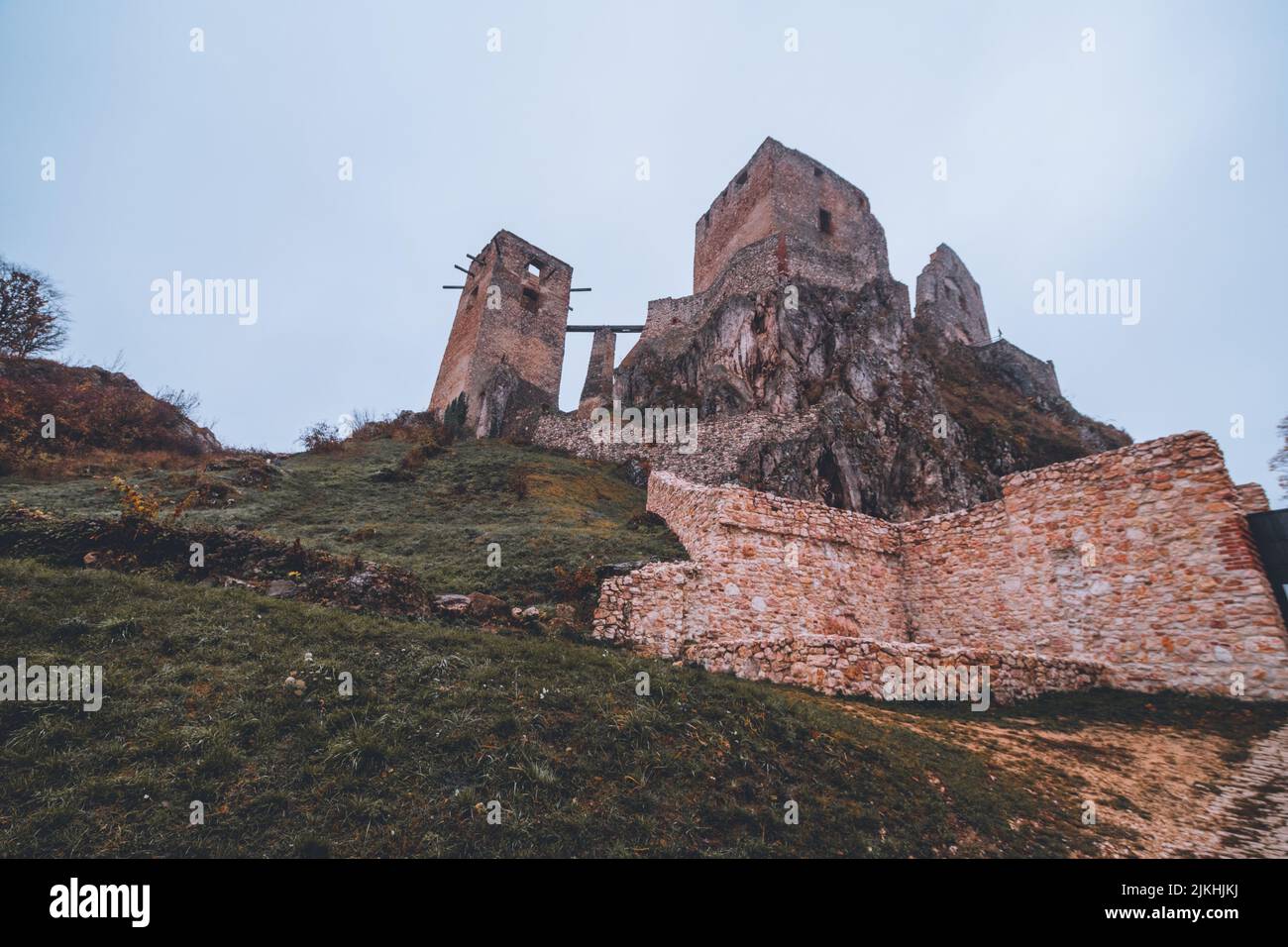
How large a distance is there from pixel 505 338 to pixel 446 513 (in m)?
19.6

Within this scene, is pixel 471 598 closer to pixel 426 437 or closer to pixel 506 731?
pixel 506 731

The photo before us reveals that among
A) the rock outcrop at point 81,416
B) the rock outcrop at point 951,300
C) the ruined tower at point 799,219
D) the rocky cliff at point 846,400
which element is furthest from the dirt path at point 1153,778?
the rock outcrop at point 951,300

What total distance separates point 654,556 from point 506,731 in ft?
22.6

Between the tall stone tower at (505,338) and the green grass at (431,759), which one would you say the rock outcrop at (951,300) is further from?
the green grass at (431,759)

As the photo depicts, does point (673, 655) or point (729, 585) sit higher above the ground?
point (729, 585)

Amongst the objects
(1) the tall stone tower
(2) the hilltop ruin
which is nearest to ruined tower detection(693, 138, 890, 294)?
(2) the hilltop ruin

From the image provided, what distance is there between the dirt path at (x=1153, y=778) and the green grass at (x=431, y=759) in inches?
18.8

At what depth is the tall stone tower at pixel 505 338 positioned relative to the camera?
3216cm

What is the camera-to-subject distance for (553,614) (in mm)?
10031

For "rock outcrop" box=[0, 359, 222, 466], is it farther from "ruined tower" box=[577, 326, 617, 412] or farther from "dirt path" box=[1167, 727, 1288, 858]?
"dirt path" box=[1167, 727, 1288, 858]

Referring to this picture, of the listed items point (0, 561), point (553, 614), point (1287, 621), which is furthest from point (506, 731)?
point (1287, 621)

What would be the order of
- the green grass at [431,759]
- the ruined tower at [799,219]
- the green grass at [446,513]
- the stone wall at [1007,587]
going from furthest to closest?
1. the ruined tower at [799,219]
2. the green grass at [446,513]
3. the stone wall at [1007,587]
4. the green grass at [431,759]

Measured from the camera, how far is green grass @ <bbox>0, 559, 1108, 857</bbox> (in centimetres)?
432
